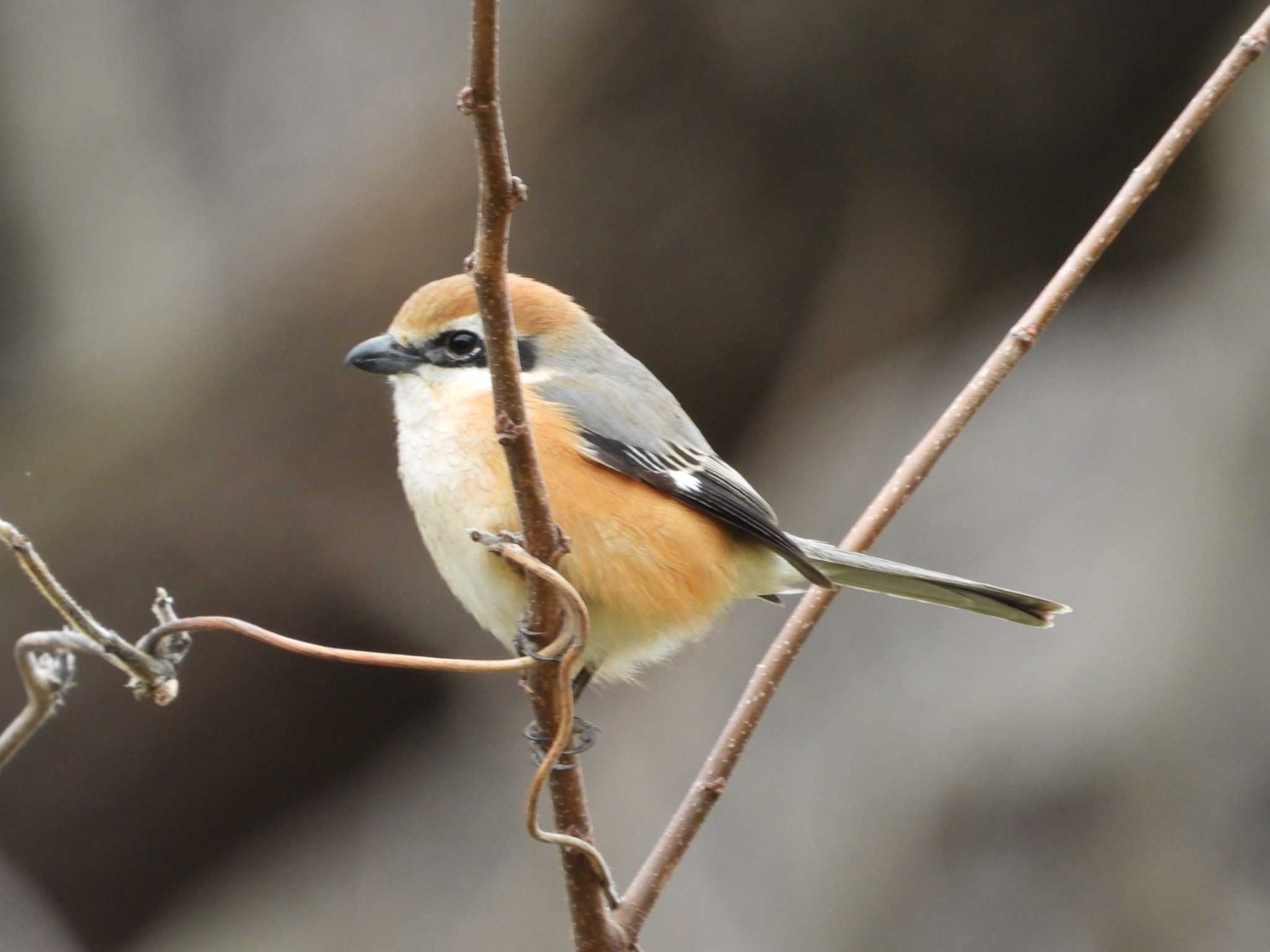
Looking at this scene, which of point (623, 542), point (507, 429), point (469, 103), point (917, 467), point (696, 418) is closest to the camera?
point (469, 103)

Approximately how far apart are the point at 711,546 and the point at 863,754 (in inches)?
78.0

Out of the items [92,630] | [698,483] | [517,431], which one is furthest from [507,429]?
[698,483]

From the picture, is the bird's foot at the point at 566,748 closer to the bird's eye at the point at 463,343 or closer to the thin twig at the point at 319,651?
the thin twig at the point at 319,651

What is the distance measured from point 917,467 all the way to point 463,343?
825 mm

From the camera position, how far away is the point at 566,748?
4.96 ft

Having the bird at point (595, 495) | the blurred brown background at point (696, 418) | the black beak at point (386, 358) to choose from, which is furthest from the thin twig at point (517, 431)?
the blurred brown background at point (696, 418)

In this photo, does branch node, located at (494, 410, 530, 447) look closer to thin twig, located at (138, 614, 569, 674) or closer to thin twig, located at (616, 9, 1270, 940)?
thin twig, located at (138, 614, 569, 674)

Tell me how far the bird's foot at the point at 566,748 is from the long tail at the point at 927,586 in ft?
2.17

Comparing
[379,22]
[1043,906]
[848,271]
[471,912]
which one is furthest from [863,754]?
[379,22]

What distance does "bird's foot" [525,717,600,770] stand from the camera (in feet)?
5.05

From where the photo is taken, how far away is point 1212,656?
3.88m

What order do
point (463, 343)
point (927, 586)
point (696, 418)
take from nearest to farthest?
1. point (463, 343)
2. point (927, 586)
3. point (696, 418)

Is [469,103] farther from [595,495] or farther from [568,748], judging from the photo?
[595,495]

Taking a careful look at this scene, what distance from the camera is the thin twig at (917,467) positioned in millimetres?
1632
